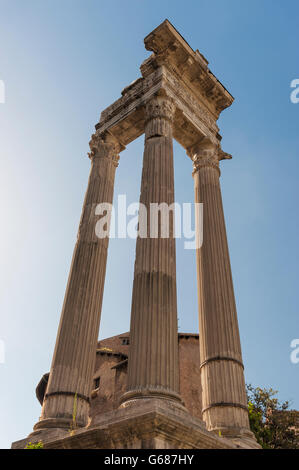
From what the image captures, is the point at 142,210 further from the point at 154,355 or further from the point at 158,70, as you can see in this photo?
the point at 158,70

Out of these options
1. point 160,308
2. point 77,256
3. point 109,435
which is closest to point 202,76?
point 77,256

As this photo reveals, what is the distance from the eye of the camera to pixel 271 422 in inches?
1559

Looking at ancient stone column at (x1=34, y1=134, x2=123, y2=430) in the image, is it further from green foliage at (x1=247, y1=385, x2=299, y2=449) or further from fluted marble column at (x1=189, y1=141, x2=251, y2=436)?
green foliage at (x1=247, y1=385, x2=299, y2=449)

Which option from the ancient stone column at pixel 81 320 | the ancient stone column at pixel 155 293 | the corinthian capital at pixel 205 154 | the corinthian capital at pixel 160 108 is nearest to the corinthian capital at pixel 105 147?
the ancient stone column at pixel 81 320

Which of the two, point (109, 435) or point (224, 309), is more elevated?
point (224, 309)

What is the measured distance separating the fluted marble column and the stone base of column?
9.91 ft

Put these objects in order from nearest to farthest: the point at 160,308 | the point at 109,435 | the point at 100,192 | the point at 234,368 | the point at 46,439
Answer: the point at 109,435, the point at 46,439, the point at 160,308, the point at 234,368, the point at 100,192

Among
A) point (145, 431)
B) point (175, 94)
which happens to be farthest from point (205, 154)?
point (145, 431)

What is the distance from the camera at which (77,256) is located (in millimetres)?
19797

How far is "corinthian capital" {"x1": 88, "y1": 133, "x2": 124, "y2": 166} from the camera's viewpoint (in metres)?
23.9

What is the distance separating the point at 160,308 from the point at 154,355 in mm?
1721

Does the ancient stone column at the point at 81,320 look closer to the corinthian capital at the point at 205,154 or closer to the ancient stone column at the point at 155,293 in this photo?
the ancient stone column at the point at 155,293

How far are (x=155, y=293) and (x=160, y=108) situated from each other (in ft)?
32.9
